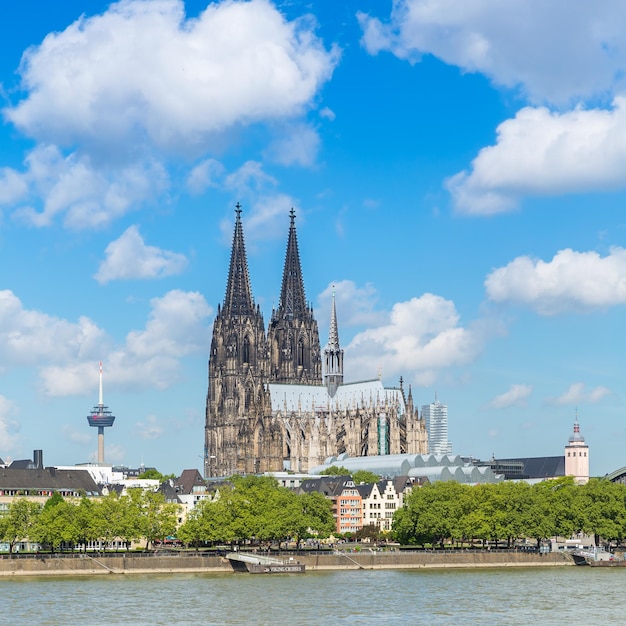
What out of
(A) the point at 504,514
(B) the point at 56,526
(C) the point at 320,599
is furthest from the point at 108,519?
(C) the point at 320,599

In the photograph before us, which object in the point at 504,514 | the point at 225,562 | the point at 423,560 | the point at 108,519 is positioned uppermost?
the point at 108,519

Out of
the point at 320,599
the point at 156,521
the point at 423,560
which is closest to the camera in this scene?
the point at 320,599

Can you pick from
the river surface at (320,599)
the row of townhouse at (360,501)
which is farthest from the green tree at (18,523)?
the row of townhouse at (360,501)

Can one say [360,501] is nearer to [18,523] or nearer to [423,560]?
[423,560]

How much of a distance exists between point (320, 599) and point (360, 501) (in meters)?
87.9

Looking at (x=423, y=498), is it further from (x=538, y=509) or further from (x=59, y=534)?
(x=59, y=534)

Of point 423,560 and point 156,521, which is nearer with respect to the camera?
point 423,560

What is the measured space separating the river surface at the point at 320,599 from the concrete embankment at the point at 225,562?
3.69 metres

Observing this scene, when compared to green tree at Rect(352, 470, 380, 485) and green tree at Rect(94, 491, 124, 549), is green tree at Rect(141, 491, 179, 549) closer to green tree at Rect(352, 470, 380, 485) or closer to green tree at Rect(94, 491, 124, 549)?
green tree at Rect(94, 491, 124, 549)

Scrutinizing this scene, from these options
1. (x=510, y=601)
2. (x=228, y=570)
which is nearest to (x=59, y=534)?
Result: (x=228, y=570)

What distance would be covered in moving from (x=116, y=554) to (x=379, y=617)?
142ft

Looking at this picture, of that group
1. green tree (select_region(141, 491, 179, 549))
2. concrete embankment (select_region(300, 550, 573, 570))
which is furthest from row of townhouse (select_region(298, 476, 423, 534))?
green tree (select_region(141, 491, 179, 549))

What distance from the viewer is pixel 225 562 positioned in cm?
12019

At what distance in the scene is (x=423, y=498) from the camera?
142875 mm
